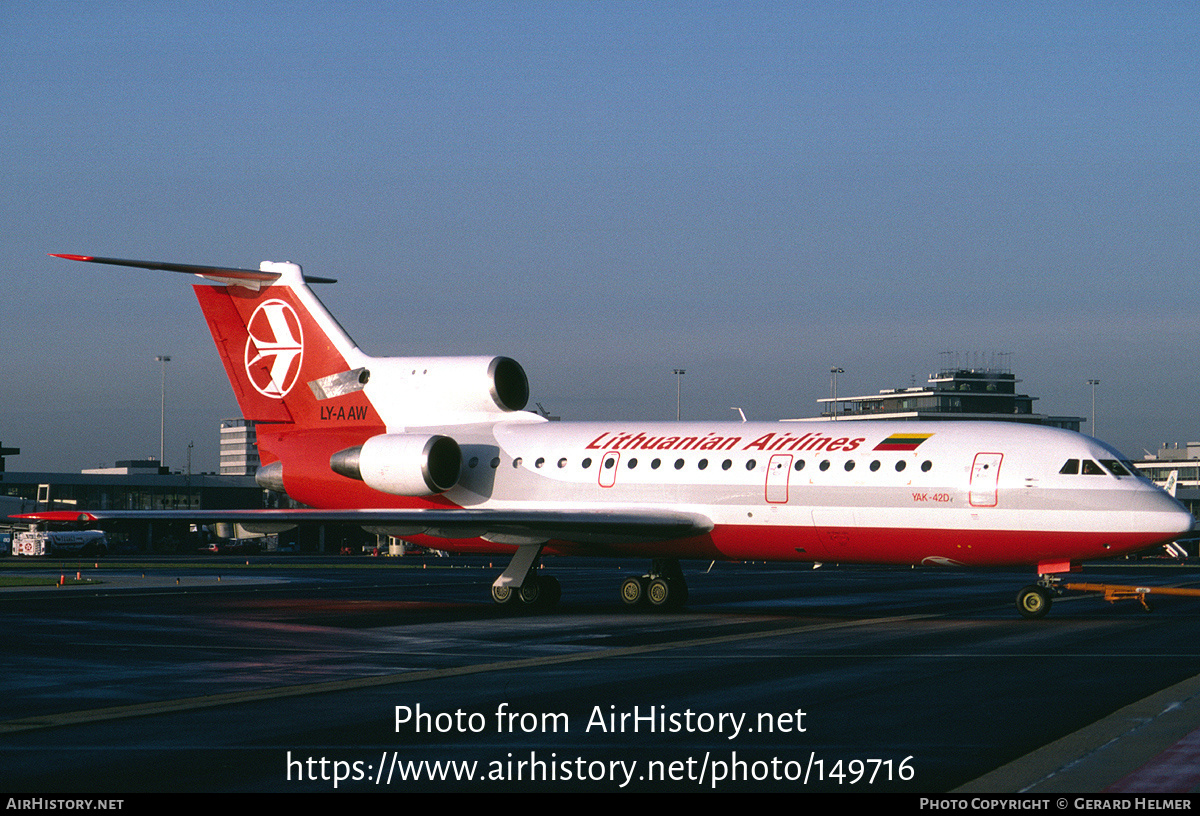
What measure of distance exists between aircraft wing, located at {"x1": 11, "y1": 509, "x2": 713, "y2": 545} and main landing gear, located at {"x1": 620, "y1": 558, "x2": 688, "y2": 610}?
141 cm

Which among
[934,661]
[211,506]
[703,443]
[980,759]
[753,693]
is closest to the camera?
[980,759]

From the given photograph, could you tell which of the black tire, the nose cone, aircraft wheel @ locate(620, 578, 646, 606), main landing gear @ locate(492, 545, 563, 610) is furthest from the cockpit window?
main landing gear @ locate(492, 545, 563, 610)

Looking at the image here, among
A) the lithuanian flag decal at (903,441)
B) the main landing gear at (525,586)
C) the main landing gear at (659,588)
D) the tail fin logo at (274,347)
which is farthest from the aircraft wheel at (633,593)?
the tail fin logo at (274,347)

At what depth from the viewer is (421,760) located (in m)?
10.5

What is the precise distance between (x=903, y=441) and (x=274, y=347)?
15.8 m

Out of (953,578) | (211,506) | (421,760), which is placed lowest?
(211,506)

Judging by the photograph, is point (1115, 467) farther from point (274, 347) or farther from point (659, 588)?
point (274, 347)

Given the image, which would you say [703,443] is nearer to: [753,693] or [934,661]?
[934,661]

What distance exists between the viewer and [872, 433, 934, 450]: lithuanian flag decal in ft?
86.0

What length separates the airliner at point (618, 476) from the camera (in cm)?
2498

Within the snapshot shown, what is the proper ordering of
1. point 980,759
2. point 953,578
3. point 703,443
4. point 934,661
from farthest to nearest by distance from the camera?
point 953,578
point 703,443
point 934,661
point 980,759

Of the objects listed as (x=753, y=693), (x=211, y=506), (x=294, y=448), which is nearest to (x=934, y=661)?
(x=753, y=693)

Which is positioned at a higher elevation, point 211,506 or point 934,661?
point 934,661
